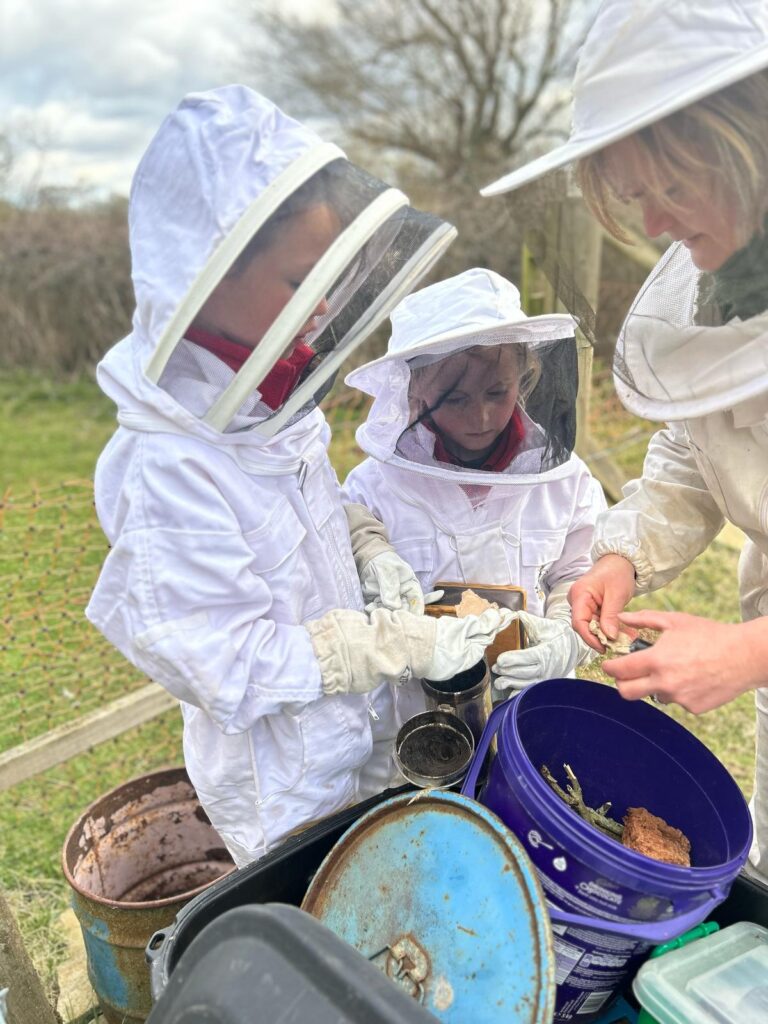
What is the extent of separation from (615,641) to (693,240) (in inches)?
31.0

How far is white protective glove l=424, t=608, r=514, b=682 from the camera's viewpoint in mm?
1715

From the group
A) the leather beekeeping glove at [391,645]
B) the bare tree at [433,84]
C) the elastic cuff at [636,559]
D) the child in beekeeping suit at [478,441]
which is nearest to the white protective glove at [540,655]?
the child in beekeeping suit at [478,441]

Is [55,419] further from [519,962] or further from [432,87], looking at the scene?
[519,962]

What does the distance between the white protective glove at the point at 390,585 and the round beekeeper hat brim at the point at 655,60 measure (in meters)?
1.03

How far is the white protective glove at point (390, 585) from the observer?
1.89m

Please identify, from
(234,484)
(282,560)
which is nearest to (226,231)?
(234,484)

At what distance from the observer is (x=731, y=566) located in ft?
18.1

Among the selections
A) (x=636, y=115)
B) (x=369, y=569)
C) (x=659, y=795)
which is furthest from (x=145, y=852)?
(x=636, y=115)

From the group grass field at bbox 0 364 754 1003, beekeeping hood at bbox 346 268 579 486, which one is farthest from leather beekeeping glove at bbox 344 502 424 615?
grass field at bbox 0 364 754 1003

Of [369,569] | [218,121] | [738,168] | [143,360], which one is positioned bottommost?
[369,569]

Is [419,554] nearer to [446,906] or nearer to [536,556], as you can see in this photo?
[536,556]

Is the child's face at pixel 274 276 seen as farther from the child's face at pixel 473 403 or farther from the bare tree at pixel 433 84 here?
the bare tree at pixel 433 84

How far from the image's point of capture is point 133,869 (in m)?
2.66

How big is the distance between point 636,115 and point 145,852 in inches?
104
